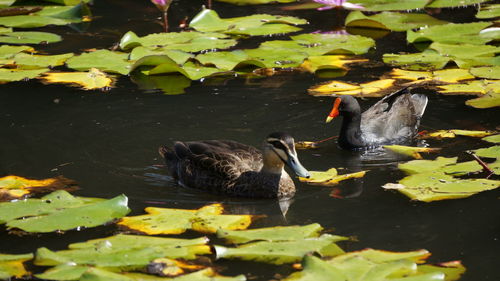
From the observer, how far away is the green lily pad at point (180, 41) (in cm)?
1094

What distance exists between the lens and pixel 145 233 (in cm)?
612

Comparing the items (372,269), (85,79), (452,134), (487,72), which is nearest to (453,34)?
(487,72)

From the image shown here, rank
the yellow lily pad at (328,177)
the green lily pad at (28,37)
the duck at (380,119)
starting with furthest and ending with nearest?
1. the green lily pad at (28,37)
2. the duck at (380,119)
3. the yellow lily pad at (328,177)

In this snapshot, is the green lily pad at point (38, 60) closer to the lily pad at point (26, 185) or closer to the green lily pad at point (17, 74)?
the green lily pad at point (17, 74)

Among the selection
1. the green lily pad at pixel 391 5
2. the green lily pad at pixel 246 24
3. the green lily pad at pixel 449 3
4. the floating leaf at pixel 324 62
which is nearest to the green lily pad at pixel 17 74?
the green lily pad at pixel 246 24

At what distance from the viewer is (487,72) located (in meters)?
9.64

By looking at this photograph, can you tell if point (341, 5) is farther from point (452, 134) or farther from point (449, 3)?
point (452, 134)

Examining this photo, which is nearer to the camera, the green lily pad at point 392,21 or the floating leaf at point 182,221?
the floating leaf at point 182,221

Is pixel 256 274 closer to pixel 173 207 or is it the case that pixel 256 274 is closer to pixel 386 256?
Answer: pixel 386 256

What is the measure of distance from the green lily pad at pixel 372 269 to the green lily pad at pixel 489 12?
709cm

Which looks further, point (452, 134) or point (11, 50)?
point (11, 50)

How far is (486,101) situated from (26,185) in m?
4.61

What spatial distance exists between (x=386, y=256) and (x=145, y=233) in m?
1.70

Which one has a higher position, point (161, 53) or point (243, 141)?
point (161, 53)
